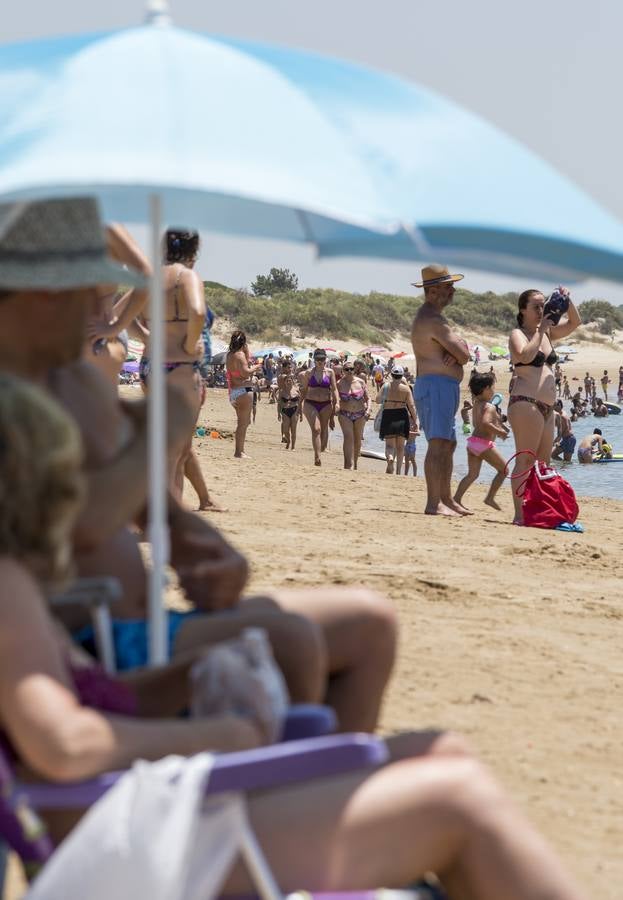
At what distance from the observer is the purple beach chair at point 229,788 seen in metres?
2.08

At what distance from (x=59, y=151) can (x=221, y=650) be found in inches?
32.2

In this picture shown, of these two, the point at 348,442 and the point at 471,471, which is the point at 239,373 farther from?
the point at 471,471

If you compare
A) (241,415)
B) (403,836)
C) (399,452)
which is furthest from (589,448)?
(403,836)

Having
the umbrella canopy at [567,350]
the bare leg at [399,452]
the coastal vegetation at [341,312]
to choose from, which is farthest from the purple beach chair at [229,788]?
the umbrella canopy at [567,350]

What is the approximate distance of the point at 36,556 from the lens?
6.92 ft

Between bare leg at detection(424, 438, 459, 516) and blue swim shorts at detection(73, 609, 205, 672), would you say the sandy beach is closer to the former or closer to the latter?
bare leg at detection(424, 438, 459, 516)

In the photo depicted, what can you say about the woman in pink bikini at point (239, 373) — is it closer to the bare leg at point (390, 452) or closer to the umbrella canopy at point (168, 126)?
the bare leg at point (390, 452)

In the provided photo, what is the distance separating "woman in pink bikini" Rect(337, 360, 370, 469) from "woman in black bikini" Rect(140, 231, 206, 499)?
33.9 feet

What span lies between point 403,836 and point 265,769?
0.87 feet

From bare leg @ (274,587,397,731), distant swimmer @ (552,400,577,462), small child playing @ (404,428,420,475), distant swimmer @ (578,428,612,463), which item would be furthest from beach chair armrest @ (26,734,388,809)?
distant swimmer @ (578,428,612,463)

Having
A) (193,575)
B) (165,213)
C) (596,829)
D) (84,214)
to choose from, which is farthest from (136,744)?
(596,829)

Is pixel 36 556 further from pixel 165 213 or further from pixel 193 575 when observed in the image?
pixel 165 213

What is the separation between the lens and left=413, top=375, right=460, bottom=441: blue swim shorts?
9773 mm

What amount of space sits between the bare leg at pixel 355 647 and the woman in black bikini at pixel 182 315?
441 centimetres
